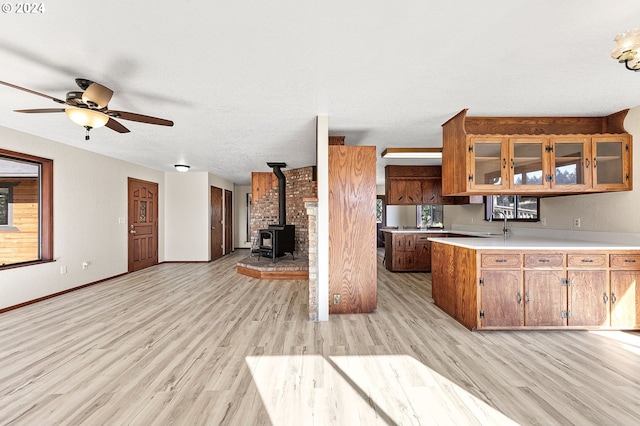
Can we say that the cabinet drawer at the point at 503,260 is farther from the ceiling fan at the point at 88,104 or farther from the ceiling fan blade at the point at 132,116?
the ceiling fan at the point at 88,104

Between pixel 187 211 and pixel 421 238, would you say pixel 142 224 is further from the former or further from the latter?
pixel 421 238

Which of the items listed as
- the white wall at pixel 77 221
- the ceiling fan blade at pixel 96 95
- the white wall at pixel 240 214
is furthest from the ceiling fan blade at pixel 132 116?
the white wall at pixel 240 214

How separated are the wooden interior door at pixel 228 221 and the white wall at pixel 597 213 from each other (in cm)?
754

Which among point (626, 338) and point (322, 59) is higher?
point (322, 59)

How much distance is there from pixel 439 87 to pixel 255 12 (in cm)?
179

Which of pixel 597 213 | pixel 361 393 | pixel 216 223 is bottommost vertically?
pixel 361 393

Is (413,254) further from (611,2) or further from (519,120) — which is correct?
(611,2)

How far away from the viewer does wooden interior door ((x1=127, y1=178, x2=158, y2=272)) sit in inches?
249

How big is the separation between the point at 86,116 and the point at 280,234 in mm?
4283


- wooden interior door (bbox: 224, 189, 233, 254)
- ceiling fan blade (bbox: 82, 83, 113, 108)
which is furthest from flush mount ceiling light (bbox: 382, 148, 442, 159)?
wooden interior door (bbox: 224, 189, 233, 254)

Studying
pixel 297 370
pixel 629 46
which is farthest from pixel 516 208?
pixel 297 370

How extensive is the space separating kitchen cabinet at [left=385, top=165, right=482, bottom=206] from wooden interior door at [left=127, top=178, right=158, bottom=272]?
5574mm

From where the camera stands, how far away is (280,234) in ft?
21.1

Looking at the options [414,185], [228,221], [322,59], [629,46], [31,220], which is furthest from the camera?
[228,221]
